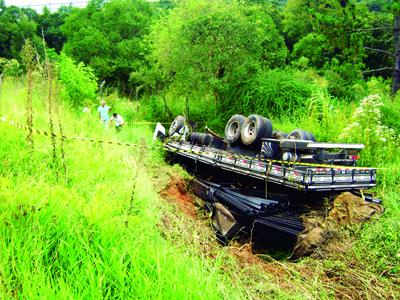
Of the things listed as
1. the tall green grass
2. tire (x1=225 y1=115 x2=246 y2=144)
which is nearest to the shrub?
tire (x1=225 y1=115 x2=246 y2=144)

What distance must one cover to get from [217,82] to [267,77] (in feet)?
6.64

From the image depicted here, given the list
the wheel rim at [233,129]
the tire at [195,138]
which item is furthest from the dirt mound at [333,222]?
the tire at [195,138]

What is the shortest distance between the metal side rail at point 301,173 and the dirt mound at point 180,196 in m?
0.83

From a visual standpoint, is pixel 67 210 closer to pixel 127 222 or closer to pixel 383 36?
pixel 127 222

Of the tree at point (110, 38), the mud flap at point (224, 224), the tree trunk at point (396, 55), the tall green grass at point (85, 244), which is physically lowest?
the mud flap at point (224, 224)

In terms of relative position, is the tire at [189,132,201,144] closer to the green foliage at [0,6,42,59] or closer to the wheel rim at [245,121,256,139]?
the wheel rim at [245,121,256,139]

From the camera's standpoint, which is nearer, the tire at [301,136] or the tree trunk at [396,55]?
the tire at [301,136]

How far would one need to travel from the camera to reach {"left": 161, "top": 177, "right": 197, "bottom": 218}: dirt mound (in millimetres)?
7027

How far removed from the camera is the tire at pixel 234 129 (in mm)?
9086

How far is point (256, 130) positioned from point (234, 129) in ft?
4.28

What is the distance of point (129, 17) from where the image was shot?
3788 centimetres

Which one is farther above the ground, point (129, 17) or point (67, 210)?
point (129, 17)

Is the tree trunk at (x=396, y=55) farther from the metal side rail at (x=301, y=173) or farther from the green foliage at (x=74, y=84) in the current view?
the green foliage at (x=74, y=84)

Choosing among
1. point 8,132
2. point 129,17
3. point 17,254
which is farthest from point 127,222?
point 129,17
